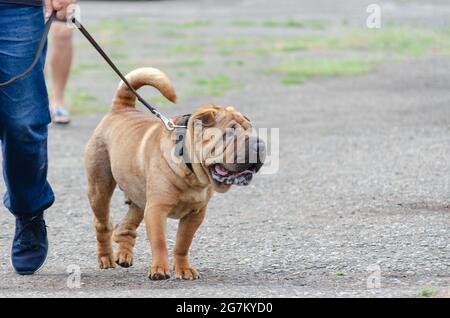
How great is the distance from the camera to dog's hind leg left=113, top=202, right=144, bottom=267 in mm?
6301

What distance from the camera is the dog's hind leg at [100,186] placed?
623 centimetres

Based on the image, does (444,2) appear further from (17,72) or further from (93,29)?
(17,72)

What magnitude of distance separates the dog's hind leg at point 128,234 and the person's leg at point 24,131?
42cm

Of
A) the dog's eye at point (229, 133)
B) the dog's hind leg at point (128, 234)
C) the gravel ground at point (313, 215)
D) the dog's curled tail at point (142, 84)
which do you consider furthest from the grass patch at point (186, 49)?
the dog's eye at point (229, 133)

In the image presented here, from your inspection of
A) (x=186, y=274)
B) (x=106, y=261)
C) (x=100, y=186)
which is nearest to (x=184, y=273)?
(x=186, y=274)

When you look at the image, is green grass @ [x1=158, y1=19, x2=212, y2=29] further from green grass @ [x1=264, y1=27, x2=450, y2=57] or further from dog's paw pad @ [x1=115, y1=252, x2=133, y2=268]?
dog's paw pad @ [x1=115, y1=252, x2=133, y2=268]

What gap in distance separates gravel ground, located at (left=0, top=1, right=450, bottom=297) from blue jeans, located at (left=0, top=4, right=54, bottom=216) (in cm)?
57

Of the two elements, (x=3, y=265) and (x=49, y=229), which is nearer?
(x=3, y=265)

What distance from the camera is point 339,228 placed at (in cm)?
720

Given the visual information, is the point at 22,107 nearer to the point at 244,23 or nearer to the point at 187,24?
the point at 244,23

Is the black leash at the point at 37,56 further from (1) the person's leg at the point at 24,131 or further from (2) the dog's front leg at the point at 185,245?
(2) the dog's front leg at the point at 185,245
